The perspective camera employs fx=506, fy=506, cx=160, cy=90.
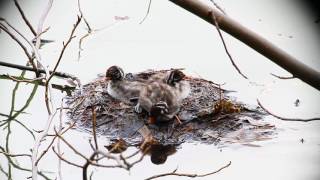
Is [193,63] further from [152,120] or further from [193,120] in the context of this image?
[152,120]

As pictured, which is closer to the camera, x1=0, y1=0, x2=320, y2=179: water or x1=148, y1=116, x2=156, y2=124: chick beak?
x1=0, y1=0, x2=320, y2=179: water

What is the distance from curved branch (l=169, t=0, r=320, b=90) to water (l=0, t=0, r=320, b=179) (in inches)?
69.1

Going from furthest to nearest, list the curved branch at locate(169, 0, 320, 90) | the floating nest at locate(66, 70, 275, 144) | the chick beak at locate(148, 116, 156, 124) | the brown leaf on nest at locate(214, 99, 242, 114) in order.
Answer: the brown leaf on nest at locate(214, 99, 242, 114) → the chick beak at locate(148, 116, 156, 124) → the floating nest at locate(66, 70, 275, 144) → the curved branch at locate(169, 0, 320, 90)

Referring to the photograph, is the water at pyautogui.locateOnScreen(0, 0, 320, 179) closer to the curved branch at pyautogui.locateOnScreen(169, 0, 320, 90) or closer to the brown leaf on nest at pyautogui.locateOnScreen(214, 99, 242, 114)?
the brown leaf on nest at pyautogui.locateOnScreen(214, 99, 242, 114)

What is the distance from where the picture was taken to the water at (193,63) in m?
3.56

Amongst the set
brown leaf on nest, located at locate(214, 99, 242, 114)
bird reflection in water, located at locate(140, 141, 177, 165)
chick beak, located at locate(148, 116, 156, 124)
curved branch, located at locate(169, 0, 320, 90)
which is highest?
curved branch, located at locate(169, 0, 320, 90)

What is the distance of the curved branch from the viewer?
176 centimetres

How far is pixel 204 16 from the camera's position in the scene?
1835 mm

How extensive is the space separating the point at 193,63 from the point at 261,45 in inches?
140

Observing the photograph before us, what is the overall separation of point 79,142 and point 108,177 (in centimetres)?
67

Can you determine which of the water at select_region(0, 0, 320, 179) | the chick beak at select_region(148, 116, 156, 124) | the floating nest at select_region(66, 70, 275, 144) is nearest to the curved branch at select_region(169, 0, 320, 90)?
the water at select_region(0, 0, 320, 179)

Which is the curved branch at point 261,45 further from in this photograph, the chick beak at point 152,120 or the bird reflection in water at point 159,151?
the chick beak at point 152,120

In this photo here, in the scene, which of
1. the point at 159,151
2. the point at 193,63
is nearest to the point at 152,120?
the point at 159,151

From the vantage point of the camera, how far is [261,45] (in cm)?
179
